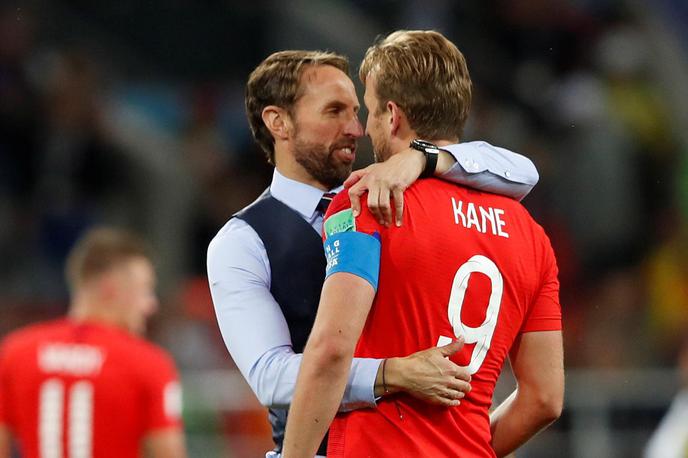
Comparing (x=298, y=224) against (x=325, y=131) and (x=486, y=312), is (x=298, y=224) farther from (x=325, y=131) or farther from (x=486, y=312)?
(x=486, y=312)

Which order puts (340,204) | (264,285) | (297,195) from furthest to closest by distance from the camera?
(297,195)
(264,285)
(340,204)

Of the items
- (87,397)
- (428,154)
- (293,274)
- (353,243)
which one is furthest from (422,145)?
(87,397)

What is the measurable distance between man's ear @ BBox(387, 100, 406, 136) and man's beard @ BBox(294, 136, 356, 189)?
1.50 feet

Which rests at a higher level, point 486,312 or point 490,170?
point 490,170

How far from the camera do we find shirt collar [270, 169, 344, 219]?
3.37 meters

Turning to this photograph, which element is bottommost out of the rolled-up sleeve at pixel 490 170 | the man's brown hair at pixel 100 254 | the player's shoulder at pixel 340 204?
the man's brown hair at pixel 100 254

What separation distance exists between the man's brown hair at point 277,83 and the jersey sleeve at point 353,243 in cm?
72

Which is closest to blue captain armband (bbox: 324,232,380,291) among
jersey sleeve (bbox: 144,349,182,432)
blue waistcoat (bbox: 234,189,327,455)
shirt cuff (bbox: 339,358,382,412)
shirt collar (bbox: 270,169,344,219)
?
shirt cuff (bbox: 339,358,382,412)

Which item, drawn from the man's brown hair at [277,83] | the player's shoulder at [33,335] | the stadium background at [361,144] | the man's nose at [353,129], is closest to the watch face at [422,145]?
the man's nose at [353,129]

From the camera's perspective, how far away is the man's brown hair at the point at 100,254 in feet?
18.4

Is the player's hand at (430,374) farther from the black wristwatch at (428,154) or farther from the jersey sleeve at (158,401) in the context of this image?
the jersey sleeve at (158,401)

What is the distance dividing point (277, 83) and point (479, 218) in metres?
0.88

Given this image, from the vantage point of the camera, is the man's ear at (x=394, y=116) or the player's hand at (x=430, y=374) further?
the man's ear at (x=394, y=116)

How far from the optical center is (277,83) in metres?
3.54
